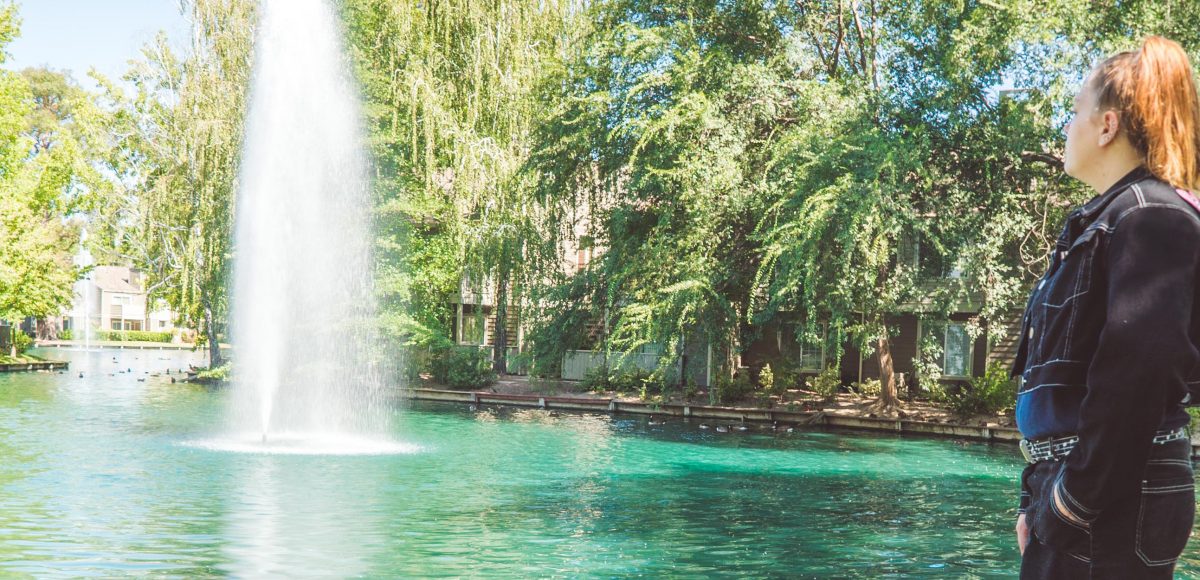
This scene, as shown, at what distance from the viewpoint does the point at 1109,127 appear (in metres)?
2.42

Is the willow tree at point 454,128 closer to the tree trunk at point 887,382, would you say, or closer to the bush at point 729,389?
the bush at point 729,389

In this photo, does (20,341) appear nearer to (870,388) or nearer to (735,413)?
(735,413)

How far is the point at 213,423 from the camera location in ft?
72.3

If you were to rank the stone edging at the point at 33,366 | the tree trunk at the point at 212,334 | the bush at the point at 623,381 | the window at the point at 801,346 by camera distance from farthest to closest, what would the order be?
the stone edging at the point at 33,366
the tree trunk at the point at 212,334
the bush at the point at 623,381
the window at the point at 801,346

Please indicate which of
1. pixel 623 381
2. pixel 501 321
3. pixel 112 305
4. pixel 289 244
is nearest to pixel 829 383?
pixel 623 381

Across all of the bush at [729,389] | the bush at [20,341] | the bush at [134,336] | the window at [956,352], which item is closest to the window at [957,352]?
the window at [956,352]

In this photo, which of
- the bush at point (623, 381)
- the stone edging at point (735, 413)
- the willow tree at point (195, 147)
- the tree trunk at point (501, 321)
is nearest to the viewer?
the stone edging at point (735, 413)

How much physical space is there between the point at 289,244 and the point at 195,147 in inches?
311

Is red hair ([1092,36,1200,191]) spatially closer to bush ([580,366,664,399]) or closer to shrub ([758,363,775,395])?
shrub ([758,363,775,395])

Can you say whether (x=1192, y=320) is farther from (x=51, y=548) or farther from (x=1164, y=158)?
(x=51, y=548)

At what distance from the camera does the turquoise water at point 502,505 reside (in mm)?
9523

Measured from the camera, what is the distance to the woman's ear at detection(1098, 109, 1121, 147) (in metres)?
2.39

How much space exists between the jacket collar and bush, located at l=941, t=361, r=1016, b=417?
23397mm

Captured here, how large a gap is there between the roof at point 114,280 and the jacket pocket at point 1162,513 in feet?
327
